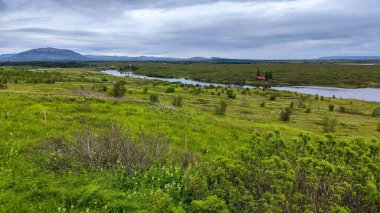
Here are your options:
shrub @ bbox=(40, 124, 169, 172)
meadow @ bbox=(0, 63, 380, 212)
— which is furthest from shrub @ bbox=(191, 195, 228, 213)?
shrub @ bbox=(40, 124, 169, 172)

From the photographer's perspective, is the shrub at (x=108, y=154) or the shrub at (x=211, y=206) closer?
the shrub at (x=211, y=206)

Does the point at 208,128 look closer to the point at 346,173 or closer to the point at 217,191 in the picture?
the point at 217,191

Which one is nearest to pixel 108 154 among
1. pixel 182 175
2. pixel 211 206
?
pixel 182 175

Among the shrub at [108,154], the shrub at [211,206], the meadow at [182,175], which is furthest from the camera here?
the shrub at [108,154]

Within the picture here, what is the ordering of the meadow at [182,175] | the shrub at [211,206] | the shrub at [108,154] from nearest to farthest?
the shrub at [211,206], the meadow at [182,175], the shrub at [108,154]

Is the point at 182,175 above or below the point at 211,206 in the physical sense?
below

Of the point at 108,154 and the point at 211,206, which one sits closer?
the point at 211,206

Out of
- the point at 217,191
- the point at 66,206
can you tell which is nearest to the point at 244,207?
the point at 217,191

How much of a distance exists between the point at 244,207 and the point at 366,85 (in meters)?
126

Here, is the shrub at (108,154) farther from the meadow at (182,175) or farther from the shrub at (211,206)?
the shrub at (211,206)

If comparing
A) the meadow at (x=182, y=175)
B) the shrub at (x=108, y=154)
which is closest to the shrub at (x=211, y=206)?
the meadow at (x=182, y=175)

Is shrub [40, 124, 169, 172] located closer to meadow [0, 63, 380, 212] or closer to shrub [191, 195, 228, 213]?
meadow [0, 63, 380, 212]

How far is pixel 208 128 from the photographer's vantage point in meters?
16.5

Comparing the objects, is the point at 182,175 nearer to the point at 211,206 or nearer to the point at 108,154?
the point at 108,154
